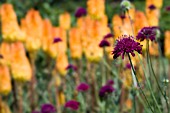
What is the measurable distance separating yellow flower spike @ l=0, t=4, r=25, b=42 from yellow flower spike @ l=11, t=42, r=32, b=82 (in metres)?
0.20

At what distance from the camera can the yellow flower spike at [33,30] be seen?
4344 millimetres

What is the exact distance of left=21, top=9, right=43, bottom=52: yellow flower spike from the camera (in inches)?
171

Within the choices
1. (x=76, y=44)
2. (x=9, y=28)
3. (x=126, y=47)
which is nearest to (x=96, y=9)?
(x=76, y=44)

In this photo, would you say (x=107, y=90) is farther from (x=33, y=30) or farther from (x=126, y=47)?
(x=33, y=30)

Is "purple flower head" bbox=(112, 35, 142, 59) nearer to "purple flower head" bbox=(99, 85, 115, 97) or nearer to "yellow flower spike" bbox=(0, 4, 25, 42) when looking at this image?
"purple flower head" bbox=(99, 85, 115, 97)

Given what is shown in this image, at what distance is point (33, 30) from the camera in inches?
174

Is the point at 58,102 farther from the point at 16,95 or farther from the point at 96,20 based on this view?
the point at 96,20

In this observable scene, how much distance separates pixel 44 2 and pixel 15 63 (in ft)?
12.7

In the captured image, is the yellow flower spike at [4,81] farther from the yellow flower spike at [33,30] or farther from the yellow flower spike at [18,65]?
the yellow flower spike at [33,30]

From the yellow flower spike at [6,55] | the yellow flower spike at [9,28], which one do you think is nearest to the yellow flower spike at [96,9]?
the yellow flower spike at [9,28]

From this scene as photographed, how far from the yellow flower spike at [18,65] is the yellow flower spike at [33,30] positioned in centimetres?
33

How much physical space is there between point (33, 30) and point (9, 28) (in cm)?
28

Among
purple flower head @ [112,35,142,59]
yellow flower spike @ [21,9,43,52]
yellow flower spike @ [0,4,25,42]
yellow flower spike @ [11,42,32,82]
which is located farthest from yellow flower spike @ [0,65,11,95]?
purple flower head @ [112,35,142,59]

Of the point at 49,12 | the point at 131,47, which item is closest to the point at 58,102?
the point at 131,47
